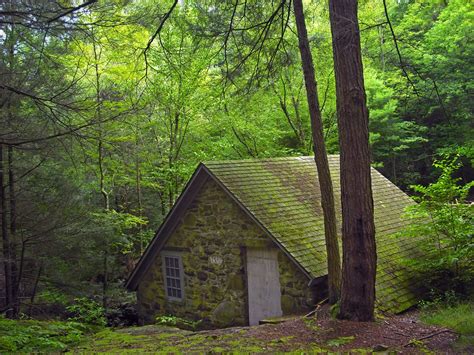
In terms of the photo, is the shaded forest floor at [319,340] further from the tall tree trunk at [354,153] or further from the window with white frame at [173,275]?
the window with white frame at [173,275]

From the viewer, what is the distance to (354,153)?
617 centimetres

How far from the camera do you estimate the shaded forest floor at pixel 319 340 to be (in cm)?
509

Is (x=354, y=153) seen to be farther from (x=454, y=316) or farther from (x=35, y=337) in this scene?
(x=35, y=337)

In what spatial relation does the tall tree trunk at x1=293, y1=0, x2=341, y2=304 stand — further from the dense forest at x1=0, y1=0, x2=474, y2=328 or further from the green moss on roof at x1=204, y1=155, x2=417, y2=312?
the green moss on roof at x1=204, y1=155, x2=417, y2=312

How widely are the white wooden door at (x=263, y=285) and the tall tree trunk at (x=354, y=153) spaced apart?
333 cm

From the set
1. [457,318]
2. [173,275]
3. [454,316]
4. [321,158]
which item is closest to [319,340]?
[457,318]

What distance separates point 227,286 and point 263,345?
4.98 metres

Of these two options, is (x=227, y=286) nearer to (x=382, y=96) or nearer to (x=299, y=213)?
(x=299, y=213)

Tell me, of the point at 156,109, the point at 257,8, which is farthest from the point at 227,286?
the point at 156,109

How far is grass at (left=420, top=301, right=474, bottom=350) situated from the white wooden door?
294 cm

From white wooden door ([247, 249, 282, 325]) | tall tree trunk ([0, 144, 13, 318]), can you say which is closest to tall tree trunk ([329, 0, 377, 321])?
white wooden door ([247, 249, 282, 325])

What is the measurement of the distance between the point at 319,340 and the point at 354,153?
8.28 feet

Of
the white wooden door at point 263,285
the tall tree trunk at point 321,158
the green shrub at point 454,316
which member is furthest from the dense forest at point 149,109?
the white wooden door at point 263,285

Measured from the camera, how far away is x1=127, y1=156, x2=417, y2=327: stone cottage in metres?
8.92
